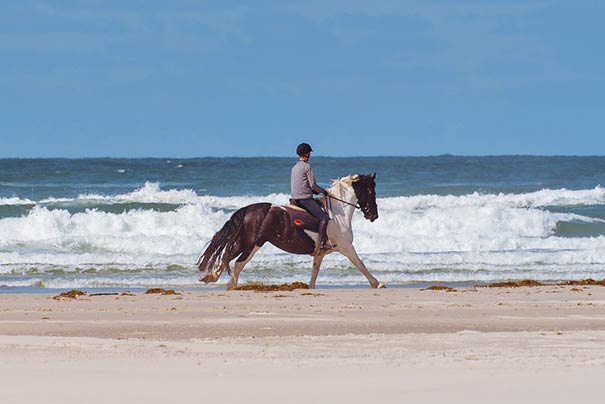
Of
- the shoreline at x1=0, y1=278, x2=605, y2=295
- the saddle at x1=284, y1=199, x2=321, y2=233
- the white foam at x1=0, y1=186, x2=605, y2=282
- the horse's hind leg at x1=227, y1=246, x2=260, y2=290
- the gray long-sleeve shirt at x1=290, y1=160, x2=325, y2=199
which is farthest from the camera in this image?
the white foam at x1=0, y1=186, x2=605, y2=282

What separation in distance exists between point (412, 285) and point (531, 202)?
73.5ft

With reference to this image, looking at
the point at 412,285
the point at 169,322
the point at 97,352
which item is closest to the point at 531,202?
the point at 412,285

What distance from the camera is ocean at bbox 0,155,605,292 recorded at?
62.1 ft

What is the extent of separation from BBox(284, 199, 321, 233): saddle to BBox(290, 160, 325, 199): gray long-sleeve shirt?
0.17m

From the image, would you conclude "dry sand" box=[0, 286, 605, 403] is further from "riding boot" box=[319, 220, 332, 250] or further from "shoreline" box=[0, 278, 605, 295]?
"shoreline" box=[0, 278, 605, 295]

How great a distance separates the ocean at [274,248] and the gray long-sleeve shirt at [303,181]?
9.18ft

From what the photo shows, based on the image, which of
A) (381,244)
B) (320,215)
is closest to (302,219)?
(320,215)

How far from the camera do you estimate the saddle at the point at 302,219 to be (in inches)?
590

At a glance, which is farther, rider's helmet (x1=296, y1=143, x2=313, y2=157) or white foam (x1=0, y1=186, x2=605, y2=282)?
white foam (x1=0, y1=186, x2=605, y2=282)

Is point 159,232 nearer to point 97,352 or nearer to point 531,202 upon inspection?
point 531,202

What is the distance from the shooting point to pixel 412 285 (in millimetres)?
17484

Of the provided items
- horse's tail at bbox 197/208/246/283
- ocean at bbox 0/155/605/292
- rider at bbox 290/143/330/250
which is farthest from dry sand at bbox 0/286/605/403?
ocean at bbox 0/155/605/292

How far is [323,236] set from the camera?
15.1 metres

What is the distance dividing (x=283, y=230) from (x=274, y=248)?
8124 millimetres
